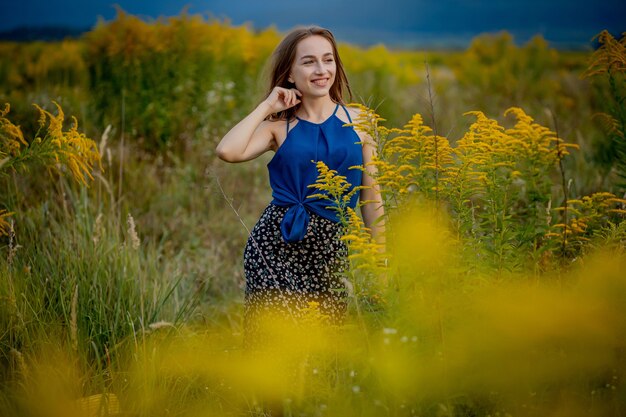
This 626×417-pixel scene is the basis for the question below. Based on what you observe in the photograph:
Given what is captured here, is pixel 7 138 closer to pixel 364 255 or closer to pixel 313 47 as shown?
pixel 313 47

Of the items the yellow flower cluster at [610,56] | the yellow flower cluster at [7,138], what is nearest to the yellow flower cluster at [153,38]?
the yellow flower cluster at [7,138]

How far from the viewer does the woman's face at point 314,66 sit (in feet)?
9.78

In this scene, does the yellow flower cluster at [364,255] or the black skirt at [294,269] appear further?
the black skirt at [294,269]

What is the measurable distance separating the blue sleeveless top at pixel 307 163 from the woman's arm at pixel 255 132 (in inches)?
4.2

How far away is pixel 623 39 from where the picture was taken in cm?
278

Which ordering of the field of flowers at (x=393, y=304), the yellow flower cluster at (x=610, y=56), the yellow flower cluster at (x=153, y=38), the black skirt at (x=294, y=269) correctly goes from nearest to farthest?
the field of flowers at (x=393, y=304), the yellow flower cluster at (x=610, y=56), the black skirt at (x=294, y=269), the yellow flower cluster at (x=153, y=38)

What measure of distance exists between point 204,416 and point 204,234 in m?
3.19

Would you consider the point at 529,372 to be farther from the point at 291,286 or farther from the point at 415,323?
the point at 291,286

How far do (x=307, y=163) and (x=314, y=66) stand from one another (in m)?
0.46

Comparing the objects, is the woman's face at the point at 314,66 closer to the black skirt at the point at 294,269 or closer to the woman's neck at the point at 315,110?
the woman's neck at the point at 315,110

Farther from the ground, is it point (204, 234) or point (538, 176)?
point (538, 176)

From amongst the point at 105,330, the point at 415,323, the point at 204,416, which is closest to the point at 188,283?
the point at 105,330

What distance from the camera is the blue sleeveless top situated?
293cm

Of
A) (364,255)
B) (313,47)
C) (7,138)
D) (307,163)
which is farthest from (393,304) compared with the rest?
(7,138)
